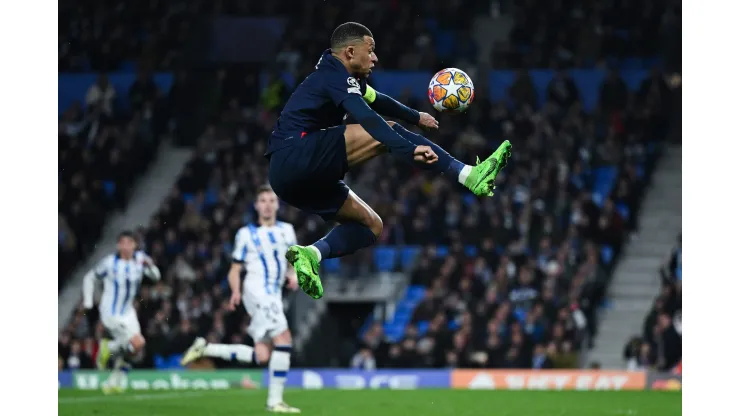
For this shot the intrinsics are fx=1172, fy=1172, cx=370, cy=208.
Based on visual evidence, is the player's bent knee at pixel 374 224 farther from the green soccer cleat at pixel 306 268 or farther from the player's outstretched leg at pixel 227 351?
the player's outstretched leg at pixel 227 351

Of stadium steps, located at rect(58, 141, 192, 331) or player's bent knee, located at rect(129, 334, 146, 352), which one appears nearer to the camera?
player's bent knee, located at rect(129, 334, 146, 352)

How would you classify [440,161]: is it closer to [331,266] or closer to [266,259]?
[266,259]

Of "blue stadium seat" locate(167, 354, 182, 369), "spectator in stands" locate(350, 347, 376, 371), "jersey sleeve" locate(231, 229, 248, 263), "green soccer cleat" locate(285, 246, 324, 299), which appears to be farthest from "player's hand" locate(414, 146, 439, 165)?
"blue stadium seat" locate(167, 354, 182, 369)

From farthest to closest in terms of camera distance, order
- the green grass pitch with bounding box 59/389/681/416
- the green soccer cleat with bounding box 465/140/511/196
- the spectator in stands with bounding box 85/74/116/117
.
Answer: the spectator in stands with bounding box 85/74/116/117 → the green grass pitch with bounding box 59/389/681/416 → the green soccer cleat with bounding box 465/140/511/196

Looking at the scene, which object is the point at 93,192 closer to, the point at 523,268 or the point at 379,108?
the point at 523,268

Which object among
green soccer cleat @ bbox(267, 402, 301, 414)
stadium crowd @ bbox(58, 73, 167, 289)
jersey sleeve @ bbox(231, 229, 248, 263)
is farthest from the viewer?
stadium crowd @ bbox(58, 73, 167, 289)

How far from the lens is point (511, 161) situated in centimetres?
2016

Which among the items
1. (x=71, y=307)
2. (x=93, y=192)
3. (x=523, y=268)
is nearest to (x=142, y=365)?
(x=71, y=307)

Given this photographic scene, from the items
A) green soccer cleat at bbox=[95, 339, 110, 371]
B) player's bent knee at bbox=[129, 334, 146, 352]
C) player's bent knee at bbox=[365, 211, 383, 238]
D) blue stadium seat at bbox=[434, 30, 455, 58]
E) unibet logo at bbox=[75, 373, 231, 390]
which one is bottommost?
unibet logo at bbox=[75, 373, 231, 390]

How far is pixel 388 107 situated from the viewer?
852cm

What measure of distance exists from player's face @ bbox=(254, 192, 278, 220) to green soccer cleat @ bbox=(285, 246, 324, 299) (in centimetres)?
353

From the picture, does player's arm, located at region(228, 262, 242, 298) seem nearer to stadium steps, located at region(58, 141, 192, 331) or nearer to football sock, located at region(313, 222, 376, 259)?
football sock, located at region(313, 222, 376, 259)

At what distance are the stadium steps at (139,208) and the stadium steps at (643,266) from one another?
860 cm

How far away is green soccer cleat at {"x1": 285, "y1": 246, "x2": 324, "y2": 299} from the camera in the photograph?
8.07m
